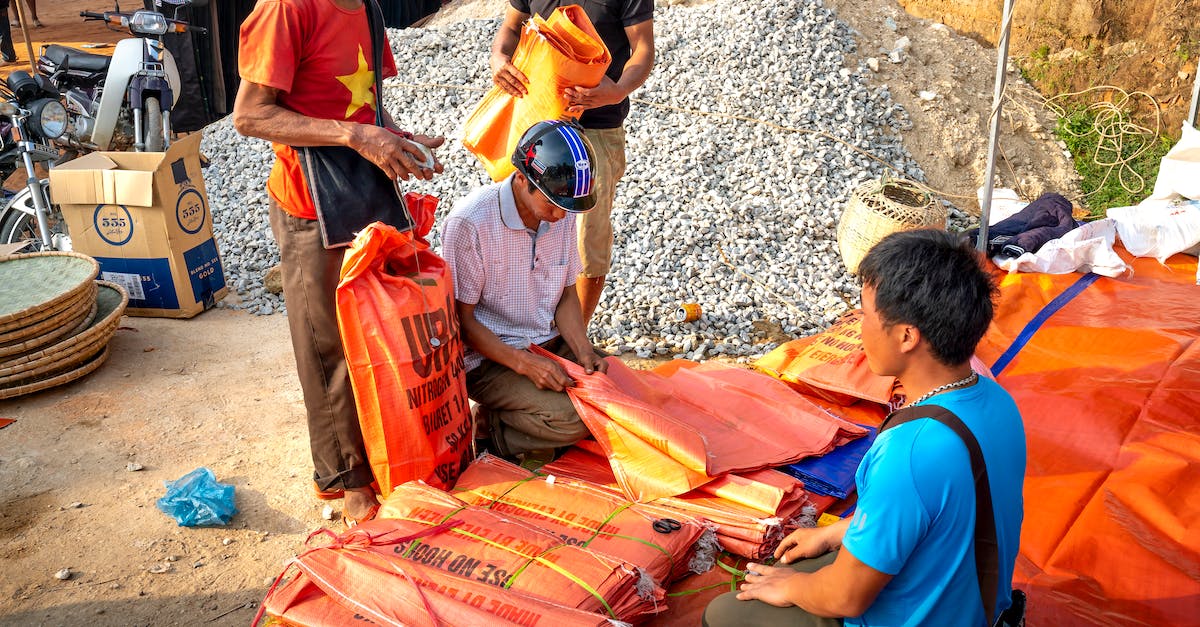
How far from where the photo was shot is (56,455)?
3232 millimetres

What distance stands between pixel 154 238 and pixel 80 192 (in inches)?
16.5

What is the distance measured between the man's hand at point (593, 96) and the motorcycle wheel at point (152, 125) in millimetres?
3292

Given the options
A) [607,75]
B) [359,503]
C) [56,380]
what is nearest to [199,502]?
[359,503]

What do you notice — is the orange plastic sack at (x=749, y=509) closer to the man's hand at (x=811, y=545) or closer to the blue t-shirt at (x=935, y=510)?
the man's hand at (x=811, y=545)

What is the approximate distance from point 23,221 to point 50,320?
5.85ft

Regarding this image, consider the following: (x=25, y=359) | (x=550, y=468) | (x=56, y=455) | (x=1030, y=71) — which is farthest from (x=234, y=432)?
(x=1030, y=71)

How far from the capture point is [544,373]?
2.70m

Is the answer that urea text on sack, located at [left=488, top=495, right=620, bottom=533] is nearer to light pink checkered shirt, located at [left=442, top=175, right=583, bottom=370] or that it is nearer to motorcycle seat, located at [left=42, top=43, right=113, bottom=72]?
light pink checkered shirt, located at [left=442, top=175, right=583, bottom=370]

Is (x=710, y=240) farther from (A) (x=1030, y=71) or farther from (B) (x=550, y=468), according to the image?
(A) (x=1030, y=71)

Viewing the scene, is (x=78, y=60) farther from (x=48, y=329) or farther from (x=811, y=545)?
(x=811, y=545)

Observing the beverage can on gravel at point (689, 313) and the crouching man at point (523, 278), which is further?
the beverage can on gravel at point (689, 313)

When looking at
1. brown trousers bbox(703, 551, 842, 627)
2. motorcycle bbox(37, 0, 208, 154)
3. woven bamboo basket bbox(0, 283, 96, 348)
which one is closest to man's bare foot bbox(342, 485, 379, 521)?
brown trousers bbox(703, 551, 842, 627)

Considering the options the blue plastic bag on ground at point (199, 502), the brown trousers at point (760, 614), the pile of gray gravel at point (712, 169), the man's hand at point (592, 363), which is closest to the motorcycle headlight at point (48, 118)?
the pile of gray gravel at point (712, 169)

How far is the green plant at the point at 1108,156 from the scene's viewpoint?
6.11 metres
